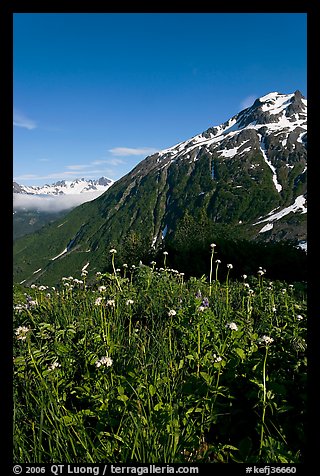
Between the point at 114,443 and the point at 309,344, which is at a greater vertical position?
the point at 309,344

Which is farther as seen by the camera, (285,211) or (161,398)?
(285,211)

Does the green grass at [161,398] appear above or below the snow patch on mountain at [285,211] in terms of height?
below

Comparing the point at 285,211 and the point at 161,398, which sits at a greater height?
the point at 285,211

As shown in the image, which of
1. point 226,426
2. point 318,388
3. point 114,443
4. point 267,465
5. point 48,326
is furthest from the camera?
point 48,326

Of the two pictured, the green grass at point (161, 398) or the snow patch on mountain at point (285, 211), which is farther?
the snow patch on mountain at point (285, 211)

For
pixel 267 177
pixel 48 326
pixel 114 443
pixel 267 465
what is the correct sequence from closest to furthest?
pixel 267 465 → pixel 114 443 → pixel 48 326 → pixel 267 177

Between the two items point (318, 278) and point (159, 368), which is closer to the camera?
point (318, 278)

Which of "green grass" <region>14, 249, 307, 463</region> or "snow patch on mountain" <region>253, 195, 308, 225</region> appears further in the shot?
"snow patch on mountain" <region>253, 195, 308, 225</region>

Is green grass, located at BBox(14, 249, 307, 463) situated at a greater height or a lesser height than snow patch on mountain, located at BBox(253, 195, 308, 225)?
lesser
